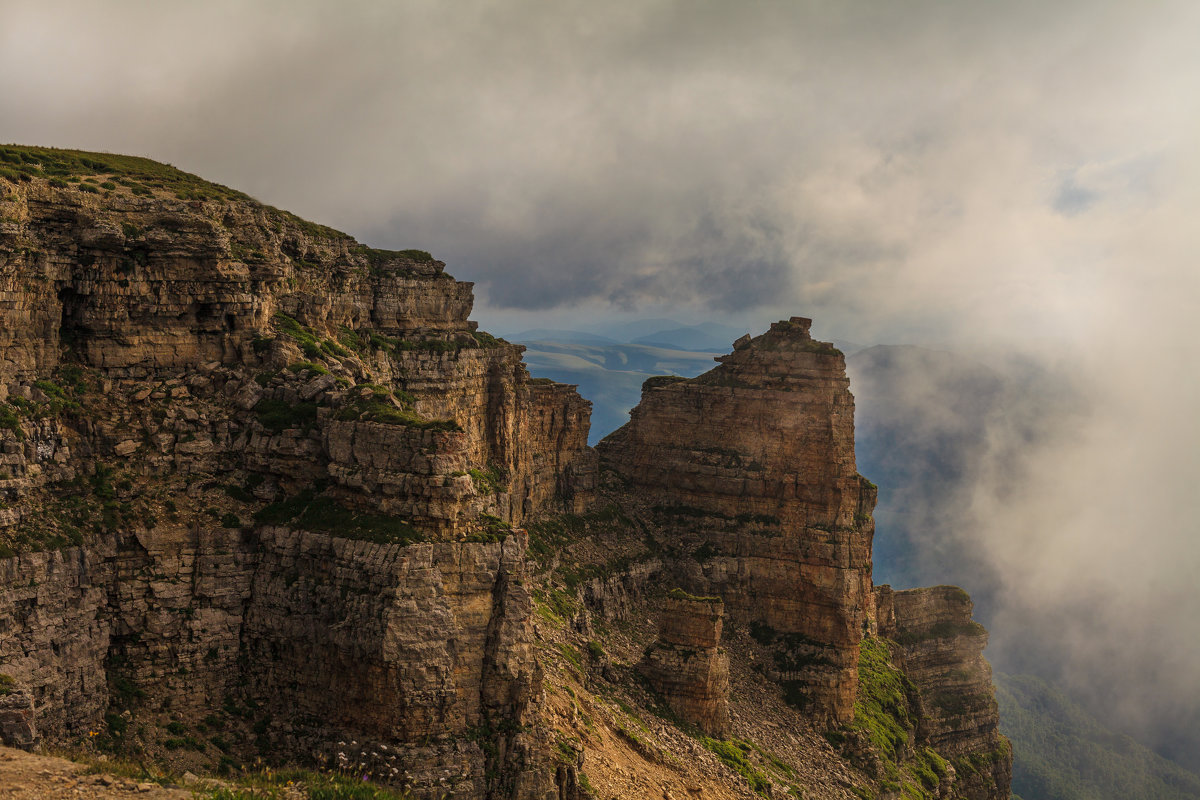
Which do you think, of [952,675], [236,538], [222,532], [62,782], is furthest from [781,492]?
[62,782]

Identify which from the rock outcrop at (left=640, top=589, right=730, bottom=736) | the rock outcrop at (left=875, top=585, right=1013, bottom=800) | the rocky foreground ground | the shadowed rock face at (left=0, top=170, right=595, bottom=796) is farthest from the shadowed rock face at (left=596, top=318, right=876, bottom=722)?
the rocky foreground ground

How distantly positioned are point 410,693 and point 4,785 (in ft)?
51.2

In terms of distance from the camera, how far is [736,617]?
9706 cm

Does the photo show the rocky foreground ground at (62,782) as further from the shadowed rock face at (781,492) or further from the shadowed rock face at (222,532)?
the shadowed rock face at (781,492)

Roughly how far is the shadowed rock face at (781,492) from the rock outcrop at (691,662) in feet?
70.8

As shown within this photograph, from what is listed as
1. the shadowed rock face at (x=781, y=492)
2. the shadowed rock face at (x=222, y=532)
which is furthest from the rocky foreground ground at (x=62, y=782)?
the shadowed rock face at (x=781, y=492)

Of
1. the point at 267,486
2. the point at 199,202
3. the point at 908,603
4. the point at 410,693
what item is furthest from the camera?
the point at 908,603

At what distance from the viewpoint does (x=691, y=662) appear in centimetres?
7238

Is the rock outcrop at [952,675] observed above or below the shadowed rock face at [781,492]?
below

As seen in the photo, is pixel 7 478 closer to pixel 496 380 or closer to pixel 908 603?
pixel 496 380

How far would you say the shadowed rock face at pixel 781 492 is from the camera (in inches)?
3696

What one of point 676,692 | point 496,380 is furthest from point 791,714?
point 496,380

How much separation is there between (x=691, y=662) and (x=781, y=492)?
97.4 ft

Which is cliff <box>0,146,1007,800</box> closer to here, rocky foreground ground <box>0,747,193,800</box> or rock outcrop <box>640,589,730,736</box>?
rocky foreground ground <box>0,747,193,800</box>
